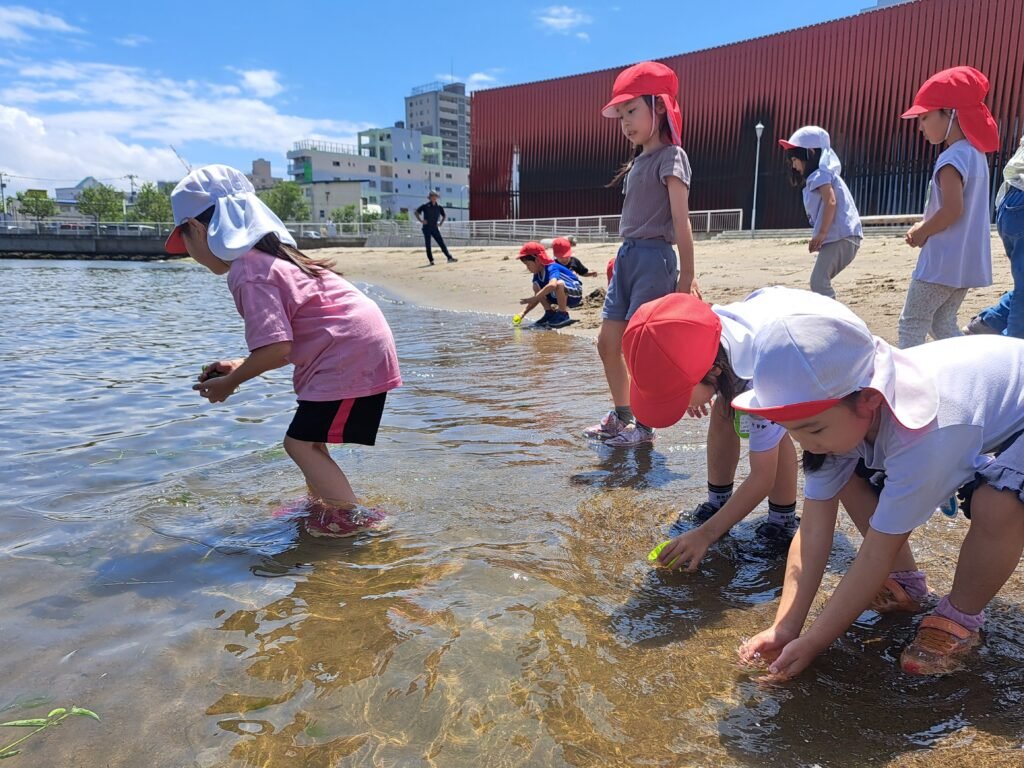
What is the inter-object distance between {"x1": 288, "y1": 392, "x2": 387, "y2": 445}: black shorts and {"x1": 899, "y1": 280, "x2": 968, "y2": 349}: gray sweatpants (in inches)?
104

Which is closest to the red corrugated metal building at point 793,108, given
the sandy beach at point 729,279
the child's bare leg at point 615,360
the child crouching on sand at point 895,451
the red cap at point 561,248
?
the sandy beach at point 729,279

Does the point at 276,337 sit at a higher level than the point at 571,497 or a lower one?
higher

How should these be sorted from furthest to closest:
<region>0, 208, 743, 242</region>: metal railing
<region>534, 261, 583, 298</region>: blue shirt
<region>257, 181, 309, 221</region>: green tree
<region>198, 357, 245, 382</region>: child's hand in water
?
<region>257, 181, 309, 221</region>: green tree < <region>0, 208, 743, 242</region>: metal railing < <region>534, 261, 583, 298</region>: blue shirt < <region>198, 357, 245, 382</region>: child's hand in water

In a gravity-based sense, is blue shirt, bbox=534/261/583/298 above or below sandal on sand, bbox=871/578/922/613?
above

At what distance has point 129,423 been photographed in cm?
444

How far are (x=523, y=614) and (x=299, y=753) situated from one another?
70 centimetres

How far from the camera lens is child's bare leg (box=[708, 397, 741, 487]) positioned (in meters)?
2.51

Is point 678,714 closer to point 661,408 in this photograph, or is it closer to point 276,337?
point 661,408

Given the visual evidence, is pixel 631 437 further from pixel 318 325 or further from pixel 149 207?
pixel 149 207

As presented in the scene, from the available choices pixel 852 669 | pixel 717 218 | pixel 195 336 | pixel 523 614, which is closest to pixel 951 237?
pixel 852 669

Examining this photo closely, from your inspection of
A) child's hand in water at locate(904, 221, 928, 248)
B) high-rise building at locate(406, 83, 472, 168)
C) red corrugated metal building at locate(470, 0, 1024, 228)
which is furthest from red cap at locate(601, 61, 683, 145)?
high-rise building at locate(406, 83, 472, 168)

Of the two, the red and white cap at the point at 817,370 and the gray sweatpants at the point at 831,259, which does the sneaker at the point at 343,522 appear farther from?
the gray sweatpants at the point at 831,259

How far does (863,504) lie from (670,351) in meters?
0.68

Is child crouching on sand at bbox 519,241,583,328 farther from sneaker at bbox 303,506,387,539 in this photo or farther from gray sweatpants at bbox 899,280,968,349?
sneaker at bbox 303,506,387,539
